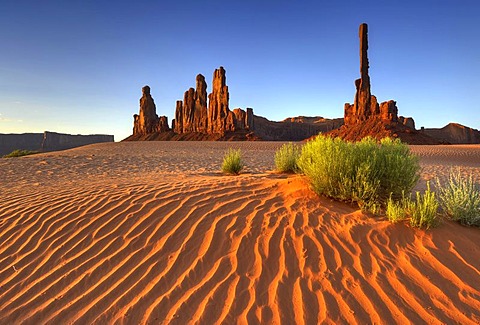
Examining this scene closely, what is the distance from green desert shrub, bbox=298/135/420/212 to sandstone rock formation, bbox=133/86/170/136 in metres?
96.7

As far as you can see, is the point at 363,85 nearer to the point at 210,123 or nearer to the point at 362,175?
the point at 210,123

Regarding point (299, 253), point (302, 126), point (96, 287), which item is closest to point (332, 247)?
point (299, 253)

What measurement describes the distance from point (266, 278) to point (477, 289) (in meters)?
2.15

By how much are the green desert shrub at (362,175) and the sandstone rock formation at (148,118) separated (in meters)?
96.7

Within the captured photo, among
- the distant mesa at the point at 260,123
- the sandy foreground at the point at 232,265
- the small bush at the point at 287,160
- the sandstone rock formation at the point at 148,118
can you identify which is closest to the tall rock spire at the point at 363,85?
the distant mesa at the point at 260,123

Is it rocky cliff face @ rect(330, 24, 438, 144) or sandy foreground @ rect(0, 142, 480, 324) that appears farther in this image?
rocky cliff face @ rect(330, 24, 438, 144)

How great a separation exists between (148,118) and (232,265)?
10105 cm

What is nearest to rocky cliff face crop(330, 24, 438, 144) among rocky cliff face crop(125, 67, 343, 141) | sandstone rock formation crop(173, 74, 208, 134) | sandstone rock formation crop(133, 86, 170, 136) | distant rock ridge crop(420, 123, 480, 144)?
rocky cliff face crop(125, 67, 343, 141)

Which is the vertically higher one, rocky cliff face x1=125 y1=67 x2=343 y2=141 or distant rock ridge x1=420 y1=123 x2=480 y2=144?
rocky cliff face x1=125 y1=67 x2=343 y2=141

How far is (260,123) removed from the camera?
11212 centimetres

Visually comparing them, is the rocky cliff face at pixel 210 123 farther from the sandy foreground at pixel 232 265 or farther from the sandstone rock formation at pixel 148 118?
the sandy foreground at pixel 232 265

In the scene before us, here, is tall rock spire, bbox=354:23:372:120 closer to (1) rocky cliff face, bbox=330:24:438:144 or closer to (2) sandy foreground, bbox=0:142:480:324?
(1) rocky cliff face, bbox=330:24:438:144

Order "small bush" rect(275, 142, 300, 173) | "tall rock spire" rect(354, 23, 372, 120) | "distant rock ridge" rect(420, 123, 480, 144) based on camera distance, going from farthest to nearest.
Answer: "distant rock ridge" rect(420, 123, 480, 144) → "tall rock spire" rect(354, 23, 372, 120) → "small bush" rect(275, 142, 300, 173)

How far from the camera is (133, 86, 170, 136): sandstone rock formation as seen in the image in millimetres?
99125
